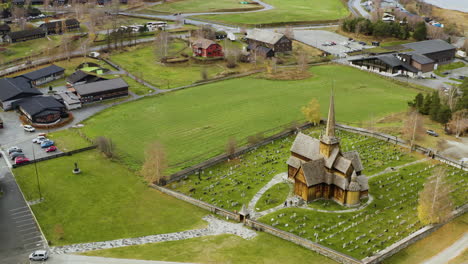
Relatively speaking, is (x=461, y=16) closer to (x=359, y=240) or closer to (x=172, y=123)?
(x=172, y=123)

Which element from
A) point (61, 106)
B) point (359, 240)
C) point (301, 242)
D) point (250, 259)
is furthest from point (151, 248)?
point (61, 106)

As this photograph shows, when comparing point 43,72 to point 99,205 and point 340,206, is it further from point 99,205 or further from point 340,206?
point 340,206

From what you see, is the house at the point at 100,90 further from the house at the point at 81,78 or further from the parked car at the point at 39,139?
the parked car at the point at 39,139

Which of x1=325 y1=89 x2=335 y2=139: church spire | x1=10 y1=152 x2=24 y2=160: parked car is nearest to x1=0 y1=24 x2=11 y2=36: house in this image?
x1=10 y1=152 x2=24 y2=160: parked car

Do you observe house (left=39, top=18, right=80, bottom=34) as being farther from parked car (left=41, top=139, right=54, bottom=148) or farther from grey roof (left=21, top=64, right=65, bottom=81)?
parked car (left=41, top=139, right=54, bottom=148)

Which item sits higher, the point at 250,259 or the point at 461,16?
the point at 461,16

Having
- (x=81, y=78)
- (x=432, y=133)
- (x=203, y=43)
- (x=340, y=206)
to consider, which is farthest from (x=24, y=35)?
(x=432, y=133)

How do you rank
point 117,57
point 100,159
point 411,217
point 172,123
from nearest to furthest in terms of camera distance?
point 411,217
point 100,159
point 172,123
point 117,57
